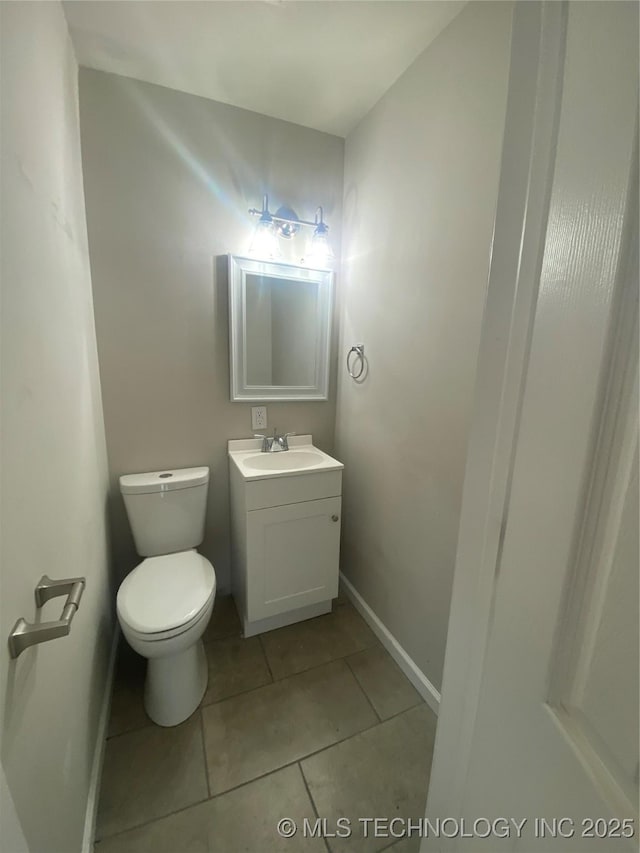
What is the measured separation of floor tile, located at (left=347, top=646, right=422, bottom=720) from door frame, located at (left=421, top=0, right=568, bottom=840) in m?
0.83

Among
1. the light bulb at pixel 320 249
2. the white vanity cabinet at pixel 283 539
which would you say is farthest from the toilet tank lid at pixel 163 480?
the light bulb at pixel 320 249

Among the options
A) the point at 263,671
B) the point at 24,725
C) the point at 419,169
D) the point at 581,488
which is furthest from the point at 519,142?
the point at 263,671

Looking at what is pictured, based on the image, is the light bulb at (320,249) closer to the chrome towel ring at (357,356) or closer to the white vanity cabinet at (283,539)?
the chrome towel ring at (357,356)

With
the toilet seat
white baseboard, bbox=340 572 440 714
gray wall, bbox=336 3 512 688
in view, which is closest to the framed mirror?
gray wall, bbox=336 3 512 688

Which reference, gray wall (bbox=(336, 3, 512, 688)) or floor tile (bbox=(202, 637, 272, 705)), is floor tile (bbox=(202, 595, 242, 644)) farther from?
gray wall (bbox=(336, 3, 512, 688))

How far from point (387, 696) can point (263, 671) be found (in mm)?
554

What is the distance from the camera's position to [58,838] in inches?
29.3

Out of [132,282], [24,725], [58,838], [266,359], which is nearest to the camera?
[24,725]

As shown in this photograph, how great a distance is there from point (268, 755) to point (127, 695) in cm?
66

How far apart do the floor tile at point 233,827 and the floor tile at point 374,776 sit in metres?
0.07

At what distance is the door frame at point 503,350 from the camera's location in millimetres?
424

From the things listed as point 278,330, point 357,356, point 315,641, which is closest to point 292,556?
point 315,641

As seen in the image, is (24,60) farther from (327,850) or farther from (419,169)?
(327,850)

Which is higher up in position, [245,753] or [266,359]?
[266,359]
